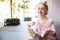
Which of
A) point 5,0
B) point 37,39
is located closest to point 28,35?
point 37,39

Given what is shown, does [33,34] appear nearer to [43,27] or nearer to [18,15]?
[43,27]

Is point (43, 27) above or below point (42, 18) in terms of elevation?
below

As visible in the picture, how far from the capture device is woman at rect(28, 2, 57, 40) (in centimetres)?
178

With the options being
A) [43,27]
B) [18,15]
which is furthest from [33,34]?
[18,15]

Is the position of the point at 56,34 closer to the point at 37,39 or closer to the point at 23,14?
the point at 37,39

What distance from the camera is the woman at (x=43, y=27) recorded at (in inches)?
70.0

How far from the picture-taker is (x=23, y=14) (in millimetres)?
1845

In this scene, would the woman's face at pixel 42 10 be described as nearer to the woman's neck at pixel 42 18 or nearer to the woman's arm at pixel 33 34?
the woman's neck at pixel 42 18

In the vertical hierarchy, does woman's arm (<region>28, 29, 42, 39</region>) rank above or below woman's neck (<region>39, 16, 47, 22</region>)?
below

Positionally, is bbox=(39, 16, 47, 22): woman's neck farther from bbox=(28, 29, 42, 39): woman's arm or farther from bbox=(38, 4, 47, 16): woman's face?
bbox=(28, 29, 42, 39): woman's arm

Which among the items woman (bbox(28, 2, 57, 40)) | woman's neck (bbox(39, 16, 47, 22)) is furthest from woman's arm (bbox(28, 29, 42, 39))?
woman's neck (bbox(39, 16, 47, 22))

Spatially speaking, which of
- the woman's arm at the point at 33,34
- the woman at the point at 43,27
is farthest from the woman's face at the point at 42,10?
the woman's arm at the point at 33,34

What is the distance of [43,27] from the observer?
1.80 meters

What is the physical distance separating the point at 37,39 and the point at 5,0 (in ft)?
2.10
